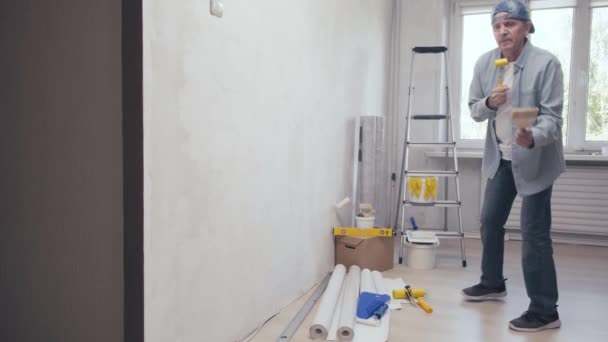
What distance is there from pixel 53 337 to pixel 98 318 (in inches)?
8.3

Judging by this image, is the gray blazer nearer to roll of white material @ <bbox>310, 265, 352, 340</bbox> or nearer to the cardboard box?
roll of white material @ <bbox>310, 265, 352, 340</bbox>

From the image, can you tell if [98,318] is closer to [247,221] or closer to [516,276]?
[247,221]

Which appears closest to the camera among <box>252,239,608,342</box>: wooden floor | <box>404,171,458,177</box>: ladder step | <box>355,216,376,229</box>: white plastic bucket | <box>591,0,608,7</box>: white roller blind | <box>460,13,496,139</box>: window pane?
<box>252,239,608,342</box>: wooden floor

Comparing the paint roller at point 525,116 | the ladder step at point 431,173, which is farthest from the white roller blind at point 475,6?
the paint roller at point 525,116

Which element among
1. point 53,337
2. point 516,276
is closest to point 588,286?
point 516,276

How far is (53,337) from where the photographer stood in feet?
5.36

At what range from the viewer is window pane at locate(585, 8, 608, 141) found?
4.30 meters

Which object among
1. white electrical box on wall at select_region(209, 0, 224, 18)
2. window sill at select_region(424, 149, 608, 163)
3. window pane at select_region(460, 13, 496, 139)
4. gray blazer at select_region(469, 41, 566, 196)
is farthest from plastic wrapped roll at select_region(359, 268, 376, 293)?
window pane at select_region(460, 13, 496, 139)

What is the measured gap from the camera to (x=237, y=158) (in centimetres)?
198

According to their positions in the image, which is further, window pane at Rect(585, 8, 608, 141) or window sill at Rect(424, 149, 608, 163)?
window pane at Rect(585, 8, 608, 141)

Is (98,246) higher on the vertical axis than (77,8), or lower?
lower

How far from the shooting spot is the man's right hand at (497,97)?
2404 millimetres

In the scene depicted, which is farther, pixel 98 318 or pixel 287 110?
pixel 287 110

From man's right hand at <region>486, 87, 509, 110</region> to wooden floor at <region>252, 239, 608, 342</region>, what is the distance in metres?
1.04
